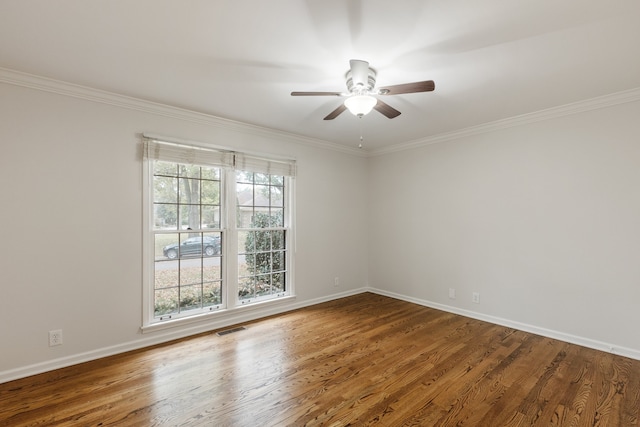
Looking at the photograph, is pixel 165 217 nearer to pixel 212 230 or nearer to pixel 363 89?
pixel 212 230

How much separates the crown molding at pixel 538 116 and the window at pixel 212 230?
82.9 inches

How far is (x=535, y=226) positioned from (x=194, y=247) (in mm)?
3953

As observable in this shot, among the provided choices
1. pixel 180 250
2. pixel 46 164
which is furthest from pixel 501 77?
pixel 46 164

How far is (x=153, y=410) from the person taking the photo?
205 cm

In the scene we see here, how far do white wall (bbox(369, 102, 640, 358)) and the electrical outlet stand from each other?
4218 mm

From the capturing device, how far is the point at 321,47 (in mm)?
2102

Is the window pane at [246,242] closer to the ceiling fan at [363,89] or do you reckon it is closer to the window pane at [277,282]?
the window pane at [277,282]

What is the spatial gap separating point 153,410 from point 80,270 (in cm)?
153

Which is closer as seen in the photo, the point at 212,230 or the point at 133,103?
the point at 133,103

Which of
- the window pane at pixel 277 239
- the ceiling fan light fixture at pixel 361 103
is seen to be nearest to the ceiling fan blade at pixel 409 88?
the ceiling fan light fixture at pixel 361 103

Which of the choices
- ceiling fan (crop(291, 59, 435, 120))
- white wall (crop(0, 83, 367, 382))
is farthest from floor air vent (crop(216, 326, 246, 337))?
ceiling fan (crop(291, 59, 435, 120))

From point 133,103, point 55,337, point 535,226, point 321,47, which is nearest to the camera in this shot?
point 321,47

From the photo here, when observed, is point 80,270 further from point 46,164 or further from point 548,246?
point 548,246

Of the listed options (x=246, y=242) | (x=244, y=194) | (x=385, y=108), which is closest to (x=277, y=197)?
(x=244, y=194)
